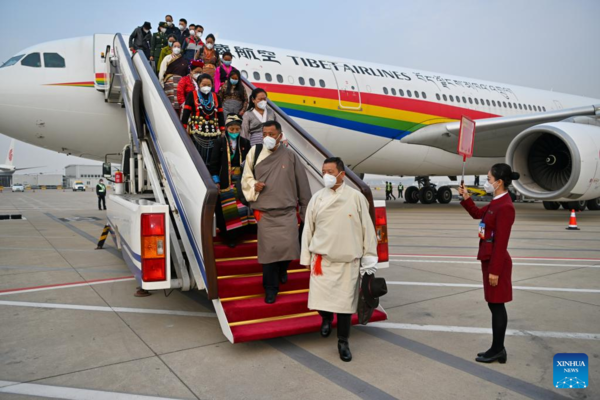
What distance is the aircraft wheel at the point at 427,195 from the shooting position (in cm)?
2005

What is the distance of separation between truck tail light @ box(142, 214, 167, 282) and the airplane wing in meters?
10.9

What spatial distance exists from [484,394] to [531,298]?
2.46 m

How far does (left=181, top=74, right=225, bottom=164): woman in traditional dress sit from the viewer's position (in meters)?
4.76

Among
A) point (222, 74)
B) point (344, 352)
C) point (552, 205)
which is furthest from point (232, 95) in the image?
point (552, 205)

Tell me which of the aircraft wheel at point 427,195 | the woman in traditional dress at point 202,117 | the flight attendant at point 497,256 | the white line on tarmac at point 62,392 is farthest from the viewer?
the aircraft wheel at point 427,195

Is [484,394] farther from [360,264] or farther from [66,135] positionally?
[66,135]

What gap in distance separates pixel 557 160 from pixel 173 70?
1032cm

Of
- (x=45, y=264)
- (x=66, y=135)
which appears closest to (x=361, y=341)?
(x=45, y=264)

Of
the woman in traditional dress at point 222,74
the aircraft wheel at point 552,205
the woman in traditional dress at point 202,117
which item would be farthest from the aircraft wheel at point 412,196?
the woman in traditional dress at point 202,117

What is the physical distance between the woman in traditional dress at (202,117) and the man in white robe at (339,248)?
204 cm

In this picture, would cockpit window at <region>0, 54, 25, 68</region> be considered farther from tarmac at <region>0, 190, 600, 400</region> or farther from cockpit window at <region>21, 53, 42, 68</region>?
tarmac at <region>0, 190, 600, 400</region>

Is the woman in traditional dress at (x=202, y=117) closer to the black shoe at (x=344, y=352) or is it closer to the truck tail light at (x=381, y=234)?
the truck tail light at (x=381, y=234)

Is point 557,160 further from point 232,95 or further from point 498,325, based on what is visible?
point 498,325

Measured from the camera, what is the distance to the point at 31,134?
9.38 metres
